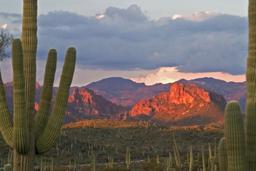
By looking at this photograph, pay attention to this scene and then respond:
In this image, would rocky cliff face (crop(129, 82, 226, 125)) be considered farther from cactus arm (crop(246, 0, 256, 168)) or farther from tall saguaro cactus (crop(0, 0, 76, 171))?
cactus arm (crop(246, 0, 256, 168))

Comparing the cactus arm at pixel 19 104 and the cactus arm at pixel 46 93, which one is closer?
the cactus arm at pixel 19 104

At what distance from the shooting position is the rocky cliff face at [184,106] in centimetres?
13362

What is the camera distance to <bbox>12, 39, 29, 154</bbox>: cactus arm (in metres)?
9.69

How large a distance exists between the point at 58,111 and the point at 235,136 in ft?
16.3

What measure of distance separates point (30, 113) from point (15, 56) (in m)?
1.38

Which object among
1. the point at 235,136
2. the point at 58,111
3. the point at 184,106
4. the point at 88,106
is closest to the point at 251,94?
the point at 235,136

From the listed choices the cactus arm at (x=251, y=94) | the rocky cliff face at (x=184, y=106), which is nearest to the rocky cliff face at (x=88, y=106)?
the rocky cliff face at (x=184, y=106)

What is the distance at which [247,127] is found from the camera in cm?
726

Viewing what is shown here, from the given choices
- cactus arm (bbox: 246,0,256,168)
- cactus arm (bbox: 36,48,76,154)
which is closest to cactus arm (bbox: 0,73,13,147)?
cactus arm (bbox: 36,48,76,154)

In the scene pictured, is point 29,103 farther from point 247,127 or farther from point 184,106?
point 184,106

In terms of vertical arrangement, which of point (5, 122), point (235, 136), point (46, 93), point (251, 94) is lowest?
Result: point (5, 122)

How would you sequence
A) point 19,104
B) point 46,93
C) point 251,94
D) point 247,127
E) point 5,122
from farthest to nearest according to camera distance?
point 46,93
point 5,122
point 19,104
point 251,94
point 247,127

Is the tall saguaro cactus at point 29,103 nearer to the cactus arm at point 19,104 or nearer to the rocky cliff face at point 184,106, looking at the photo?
the cactus arm at point 19,104

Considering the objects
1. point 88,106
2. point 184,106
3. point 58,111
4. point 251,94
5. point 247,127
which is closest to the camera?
point 247,127
